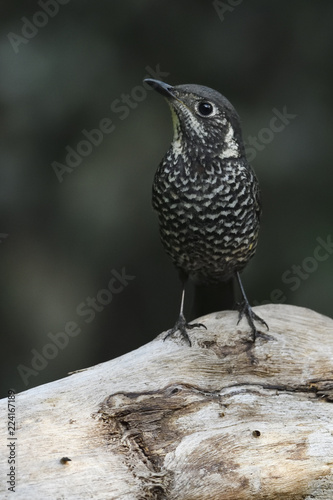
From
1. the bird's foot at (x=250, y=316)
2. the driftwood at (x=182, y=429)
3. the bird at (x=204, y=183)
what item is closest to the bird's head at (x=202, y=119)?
the bird at (x=204, y=183)

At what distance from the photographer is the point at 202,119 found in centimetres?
395

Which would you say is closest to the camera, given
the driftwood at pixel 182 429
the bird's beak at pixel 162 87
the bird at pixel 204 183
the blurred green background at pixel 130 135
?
the driftwood at pixel 182 429

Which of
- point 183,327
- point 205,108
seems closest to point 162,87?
point 205,108

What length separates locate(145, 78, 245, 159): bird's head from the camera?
3.88 m

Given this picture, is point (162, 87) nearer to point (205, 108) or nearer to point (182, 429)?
point (205, 108)

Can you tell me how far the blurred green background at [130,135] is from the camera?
16.1 feet

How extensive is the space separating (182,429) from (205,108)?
66.4 inches

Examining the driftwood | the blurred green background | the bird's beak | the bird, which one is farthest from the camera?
the blurred green background

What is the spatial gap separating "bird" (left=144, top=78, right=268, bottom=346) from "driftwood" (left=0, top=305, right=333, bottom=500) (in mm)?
340

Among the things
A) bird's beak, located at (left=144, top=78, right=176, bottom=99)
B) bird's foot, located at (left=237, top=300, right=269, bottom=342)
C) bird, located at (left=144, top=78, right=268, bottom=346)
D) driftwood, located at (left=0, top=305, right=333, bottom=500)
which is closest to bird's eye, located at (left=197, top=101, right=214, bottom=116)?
bird, located at (left=144, top=78, right=268, bottom=346)

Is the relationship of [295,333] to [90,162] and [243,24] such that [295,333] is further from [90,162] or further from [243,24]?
[243,24]

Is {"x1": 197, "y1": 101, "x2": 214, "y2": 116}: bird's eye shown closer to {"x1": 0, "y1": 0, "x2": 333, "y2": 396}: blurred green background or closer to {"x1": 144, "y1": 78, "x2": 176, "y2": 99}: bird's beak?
{"x1": 144, "y1": 78, "x2": 176, "y2": 99}: bird's beak

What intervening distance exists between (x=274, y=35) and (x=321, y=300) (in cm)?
187

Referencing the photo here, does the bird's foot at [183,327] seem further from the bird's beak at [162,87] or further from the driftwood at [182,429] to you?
the bird's beak at [162,87]
